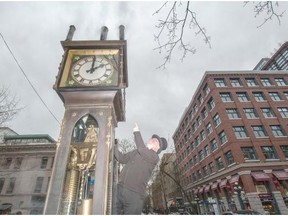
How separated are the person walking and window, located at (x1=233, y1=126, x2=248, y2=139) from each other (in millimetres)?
26939

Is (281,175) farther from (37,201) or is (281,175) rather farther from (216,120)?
(37,201)

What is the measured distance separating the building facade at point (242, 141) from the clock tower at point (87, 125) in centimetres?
2027

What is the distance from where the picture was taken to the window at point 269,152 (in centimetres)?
2602

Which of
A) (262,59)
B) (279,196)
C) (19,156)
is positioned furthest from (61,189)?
(262,59)

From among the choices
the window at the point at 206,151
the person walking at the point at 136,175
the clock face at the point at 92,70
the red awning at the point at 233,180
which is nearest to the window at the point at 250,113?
the red awning at the point at 233,180

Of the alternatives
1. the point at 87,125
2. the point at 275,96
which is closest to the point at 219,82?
the point at 275,96

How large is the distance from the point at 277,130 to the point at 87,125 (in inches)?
1218

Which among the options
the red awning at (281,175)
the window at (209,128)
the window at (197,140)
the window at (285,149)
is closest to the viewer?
the red awning at (281,175)

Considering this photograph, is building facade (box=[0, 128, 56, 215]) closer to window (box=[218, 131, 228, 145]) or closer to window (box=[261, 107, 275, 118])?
window (box=[218, 131, 228, 145])

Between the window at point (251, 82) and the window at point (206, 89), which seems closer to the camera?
the window at point (251, 82)

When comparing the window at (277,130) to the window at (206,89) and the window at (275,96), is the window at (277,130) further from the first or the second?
the window at (206,89)

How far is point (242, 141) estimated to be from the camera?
26.6 metres

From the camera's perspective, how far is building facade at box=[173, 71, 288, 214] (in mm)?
23625

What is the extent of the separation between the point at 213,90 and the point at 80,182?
30237 mm
